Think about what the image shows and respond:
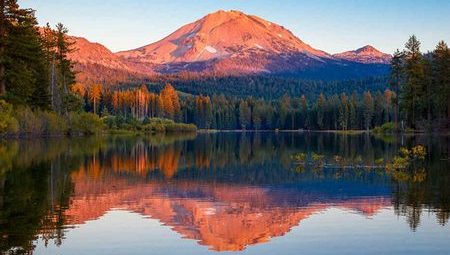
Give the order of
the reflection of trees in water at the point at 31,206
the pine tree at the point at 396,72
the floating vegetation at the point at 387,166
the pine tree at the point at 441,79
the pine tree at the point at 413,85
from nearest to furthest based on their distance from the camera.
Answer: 1. the reflection of trees in water at the point at 31,206
2. the floating vegetation at the point at 387,166
3. the pine tree at the point at 441,79
4. the pine tree at the point at 413,85
5. the pine tree at the point at 396,72

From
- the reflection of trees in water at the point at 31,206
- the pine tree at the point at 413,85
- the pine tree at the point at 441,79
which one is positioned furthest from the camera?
the pine tree at the point at 413,85

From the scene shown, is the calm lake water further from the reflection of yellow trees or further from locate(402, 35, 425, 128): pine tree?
locate(402, 35, 425, 128): pine tree

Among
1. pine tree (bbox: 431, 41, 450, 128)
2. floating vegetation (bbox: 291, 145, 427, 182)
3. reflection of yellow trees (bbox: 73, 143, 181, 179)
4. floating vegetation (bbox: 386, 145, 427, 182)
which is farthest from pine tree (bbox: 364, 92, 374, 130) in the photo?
reflection of yellow trees (bbox: 73, 143, 181, 179)

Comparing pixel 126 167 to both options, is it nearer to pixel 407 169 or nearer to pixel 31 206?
pixel 407 169

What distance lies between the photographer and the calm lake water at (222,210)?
48.5 feet

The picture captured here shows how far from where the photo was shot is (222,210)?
20250 mm

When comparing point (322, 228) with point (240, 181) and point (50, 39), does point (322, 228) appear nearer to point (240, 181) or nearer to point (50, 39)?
point (240, 181)

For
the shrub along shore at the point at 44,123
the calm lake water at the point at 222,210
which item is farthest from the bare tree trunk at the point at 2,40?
the calm lake water at the point at 222,210

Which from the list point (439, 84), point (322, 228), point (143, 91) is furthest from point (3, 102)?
point (143, 91)

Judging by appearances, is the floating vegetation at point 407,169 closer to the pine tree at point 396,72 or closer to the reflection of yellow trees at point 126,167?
the reflection of yellow trees at point 126,167

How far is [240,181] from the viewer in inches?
1168

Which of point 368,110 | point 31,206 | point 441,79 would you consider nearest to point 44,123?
point 441,79

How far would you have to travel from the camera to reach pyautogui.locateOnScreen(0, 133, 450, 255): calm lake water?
14.8m

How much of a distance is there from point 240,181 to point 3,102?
142 feet
